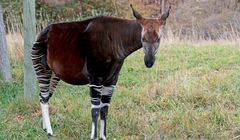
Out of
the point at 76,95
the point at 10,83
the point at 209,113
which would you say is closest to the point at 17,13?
the point at 10,83

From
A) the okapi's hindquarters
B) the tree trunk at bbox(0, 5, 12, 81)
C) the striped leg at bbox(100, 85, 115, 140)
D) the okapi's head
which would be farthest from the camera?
the tree trunk at bbox(0, 5, 12, 81)

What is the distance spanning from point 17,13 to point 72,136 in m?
8.77

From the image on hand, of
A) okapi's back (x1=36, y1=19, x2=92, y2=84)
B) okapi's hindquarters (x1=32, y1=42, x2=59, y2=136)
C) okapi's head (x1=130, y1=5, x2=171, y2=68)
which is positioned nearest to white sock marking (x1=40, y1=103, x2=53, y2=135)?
okapi's hindquarters (x1=32, y1=42, x2=59, y2=136)

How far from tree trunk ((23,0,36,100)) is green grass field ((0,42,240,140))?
0.17m

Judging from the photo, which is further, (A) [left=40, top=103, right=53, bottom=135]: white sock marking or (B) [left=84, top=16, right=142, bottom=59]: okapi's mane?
(A) [left=40, top=103, right=53, bottom=135]: white sock marking

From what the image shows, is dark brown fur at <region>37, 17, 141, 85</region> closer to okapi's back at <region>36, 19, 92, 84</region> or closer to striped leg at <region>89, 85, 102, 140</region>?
okapi's back at <region>36, 19, 92, 84</region>

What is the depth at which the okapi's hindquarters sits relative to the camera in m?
4.33

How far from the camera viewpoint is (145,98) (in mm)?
5336

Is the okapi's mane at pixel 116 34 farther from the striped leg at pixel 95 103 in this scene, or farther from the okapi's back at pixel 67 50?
the striped leg at pixel 95 103

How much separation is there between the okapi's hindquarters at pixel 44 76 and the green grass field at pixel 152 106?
0.57 ft

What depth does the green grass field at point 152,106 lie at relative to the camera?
4355mm

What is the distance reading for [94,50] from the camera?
394cm

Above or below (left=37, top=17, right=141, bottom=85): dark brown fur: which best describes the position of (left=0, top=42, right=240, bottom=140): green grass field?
below

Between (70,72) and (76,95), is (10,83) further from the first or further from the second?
(70,72)
